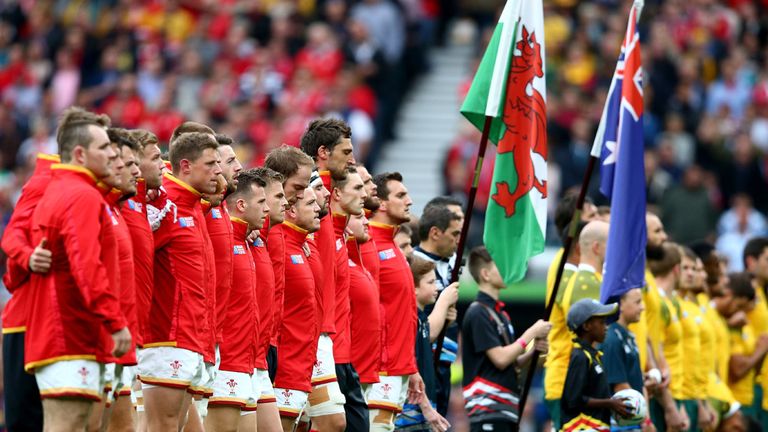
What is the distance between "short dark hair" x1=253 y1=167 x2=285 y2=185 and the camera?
31.9ft

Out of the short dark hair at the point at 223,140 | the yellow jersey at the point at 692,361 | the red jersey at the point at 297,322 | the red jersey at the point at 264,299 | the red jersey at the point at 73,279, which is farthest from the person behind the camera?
the yellow jersey at the point at 692,361

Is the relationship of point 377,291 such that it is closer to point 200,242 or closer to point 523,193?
point 523,193

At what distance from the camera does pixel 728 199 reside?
21281 millimetres

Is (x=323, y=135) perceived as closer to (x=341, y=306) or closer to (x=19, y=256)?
(x=341, y=306)

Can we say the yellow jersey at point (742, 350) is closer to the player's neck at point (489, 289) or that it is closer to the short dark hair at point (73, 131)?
the player's neck at point (489, 289)

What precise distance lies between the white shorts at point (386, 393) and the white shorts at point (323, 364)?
745 millimetres

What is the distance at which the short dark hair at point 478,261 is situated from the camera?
39.8 feet

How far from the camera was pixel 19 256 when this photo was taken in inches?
309

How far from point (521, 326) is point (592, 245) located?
257 inches

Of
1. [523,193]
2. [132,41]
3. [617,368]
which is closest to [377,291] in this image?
[523,193]

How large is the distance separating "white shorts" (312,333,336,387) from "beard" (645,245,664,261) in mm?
4352

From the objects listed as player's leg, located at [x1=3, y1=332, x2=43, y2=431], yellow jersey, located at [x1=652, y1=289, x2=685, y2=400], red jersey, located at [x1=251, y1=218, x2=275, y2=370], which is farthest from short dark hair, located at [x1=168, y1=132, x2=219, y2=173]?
yellow jersey, located at [x1=652, y1=289, x2=685, y2=400]

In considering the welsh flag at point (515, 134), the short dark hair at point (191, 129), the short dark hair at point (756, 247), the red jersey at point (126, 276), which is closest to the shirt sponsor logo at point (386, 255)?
the welsh flag at point (515, 134)

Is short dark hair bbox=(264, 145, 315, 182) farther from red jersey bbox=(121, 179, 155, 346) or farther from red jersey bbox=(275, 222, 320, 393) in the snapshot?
red jersey bbox=(121, 179, 155, 346)
